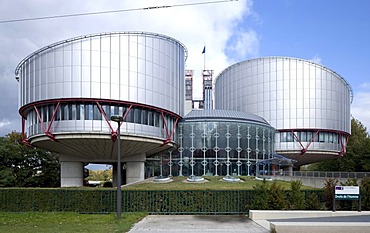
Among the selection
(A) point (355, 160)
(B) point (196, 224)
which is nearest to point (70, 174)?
(B) point (196, 224)

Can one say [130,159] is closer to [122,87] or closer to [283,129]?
[122,87]

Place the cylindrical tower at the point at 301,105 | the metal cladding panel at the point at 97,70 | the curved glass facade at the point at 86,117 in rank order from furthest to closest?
the cylindrical tower at the point at 301,105 → the curved glass facade at the point at 86,117 → the metal cladding panel at the point at 97,70

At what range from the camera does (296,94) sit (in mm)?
63500

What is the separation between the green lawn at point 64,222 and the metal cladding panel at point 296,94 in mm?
49715

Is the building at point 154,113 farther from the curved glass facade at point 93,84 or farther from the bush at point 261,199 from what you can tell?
the bush at point 261,199

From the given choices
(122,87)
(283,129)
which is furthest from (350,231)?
(283,129)

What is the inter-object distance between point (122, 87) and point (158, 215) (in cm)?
2127

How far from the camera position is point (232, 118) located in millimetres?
49812

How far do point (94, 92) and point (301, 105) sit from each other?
40.5m

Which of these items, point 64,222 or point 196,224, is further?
point 64,222

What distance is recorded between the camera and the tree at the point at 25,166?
44938 mm

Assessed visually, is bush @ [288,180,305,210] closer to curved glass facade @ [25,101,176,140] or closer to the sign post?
the sign post

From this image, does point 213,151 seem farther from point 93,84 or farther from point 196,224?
point 196,224

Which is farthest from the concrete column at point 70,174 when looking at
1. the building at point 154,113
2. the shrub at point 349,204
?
the shrub at point 349,204
